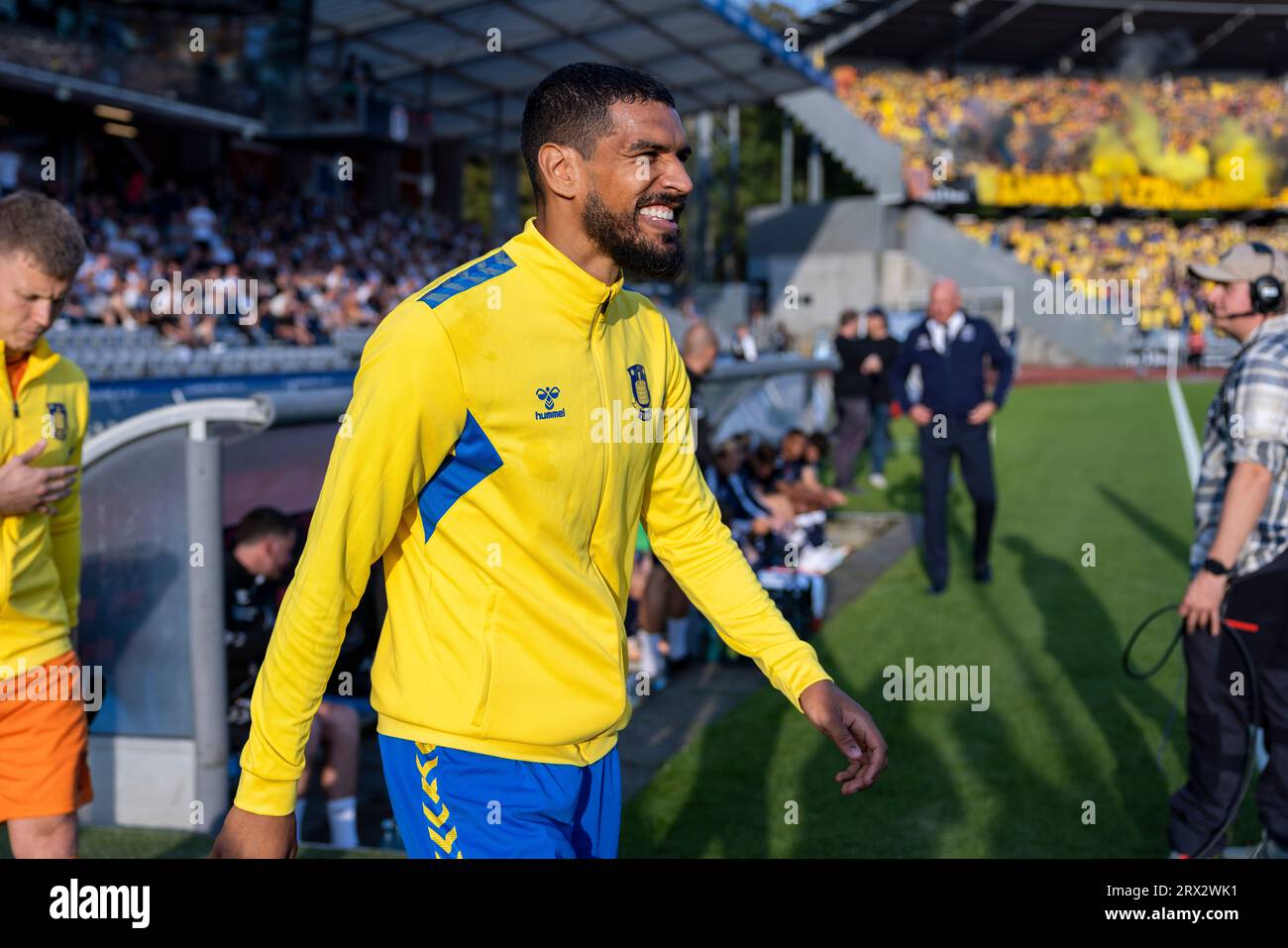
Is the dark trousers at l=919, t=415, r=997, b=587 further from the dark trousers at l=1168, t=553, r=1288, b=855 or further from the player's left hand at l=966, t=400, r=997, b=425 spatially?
the dark trousers at l=1168, t=553, r=1288, b=855

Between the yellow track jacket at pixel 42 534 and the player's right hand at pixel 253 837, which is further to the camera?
the yellow track jacket at pixel 42 534

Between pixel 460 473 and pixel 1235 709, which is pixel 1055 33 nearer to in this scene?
pixel 1235 709

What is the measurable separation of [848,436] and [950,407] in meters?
5.45

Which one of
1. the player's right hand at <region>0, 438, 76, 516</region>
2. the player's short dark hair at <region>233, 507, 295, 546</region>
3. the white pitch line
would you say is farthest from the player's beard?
the white pitch line

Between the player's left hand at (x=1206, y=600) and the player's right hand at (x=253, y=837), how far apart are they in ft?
10.4

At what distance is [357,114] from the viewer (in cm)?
2628

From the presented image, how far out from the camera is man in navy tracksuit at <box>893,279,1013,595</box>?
9555mm

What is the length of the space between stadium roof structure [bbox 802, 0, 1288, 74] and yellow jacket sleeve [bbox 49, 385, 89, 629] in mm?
52180

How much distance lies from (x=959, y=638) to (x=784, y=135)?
131 feet

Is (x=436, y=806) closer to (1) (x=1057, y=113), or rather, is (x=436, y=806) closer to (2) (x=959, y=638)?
(2) (x=959, y=638)

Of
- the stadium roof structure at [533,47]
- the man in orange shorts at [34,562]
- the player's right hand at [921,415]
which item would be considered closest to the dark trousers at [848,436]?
the player's right hand at [921,415]

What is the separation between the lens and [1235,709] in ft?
13.6

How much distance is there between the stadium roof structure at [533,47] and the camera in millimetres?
23984

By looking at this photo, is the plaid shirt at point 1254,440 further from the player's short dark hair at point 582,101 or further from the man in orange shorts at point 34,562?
the man in orange shorts at point 34,562
